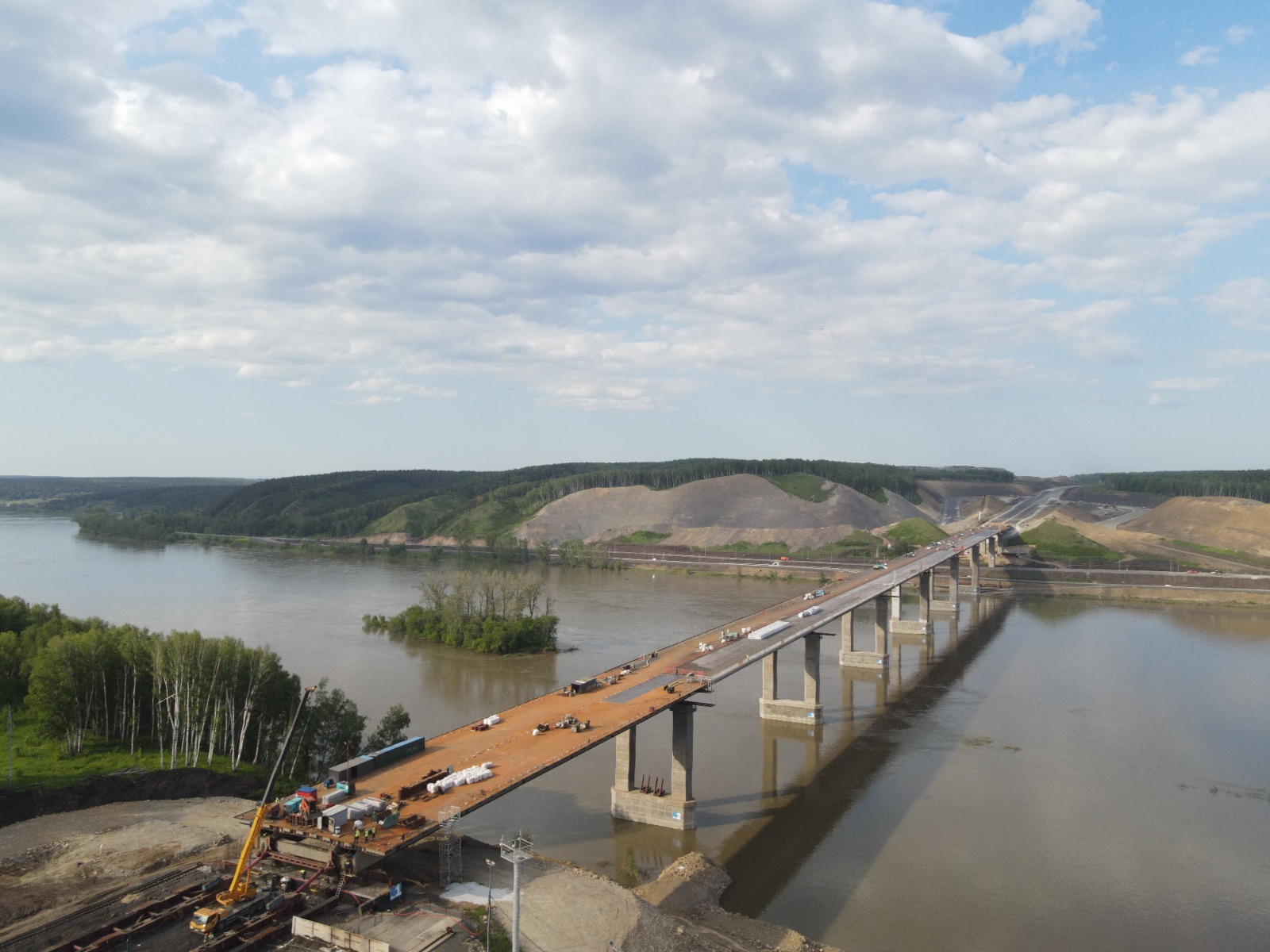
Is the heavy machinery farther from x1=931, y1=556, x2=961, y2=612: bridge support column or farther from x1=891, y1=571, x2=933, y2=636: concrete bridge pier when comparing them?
x1=931, y1=556, x2=961, y2=612: bridge support column

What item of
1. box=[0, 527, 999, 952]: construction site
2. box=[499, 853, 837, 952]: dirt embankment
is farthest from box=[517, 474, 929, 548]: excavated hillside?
box=[499, 853, 837, 952]: dirt embankment

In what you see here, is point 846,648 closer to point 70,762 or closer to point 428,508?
point 70,762

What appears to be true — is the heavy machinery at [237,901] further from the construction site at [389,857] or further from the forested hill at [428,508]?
the forested hill at [428,508]

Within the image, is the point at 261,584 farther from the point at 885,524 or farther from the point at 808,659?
the point at 885,524

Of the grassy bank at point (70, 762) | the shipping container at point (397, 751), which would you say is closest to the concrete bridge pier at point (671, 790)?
the shipping container at point (397, 751)

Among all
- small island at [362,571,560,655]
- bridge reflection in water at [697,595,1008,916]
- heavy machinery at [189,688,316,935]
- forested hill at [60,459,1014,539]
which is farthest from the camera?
forested hill at [60,459,1014,539]
